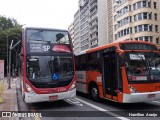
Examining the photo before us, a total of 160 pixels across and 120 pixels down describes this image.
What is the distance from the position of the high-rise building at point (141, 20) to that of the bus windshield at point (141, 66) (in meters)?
40.9

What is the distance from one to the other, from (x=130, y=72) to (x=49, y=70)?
3595 millimetres

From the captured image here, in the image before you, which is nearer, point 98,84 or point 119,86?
point 119,86

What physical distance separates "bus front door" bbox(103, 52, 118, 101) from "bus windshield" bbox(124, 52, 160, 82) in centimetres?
75

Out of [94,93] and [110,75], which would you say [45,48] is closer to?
[110,75]

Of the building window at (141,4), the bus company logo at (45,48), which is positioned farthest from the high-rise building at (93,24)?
the bus company logo at (45,48)

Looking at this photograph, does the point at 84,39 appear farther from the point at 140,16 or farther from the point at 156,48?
the point at 156,48

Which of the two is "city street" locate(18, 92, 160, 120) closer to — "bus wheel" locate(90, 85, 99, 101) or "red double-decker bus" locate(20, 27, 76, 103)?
"bus wheel" locate(90, 85, 99, 101)

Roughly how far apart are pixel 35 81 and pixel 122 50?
4.00 m

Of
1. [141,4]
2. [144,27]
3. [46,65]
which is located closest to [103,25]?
[141,4]

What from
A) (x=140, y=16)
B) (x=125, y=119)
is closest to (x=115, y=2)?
(x=140, y=16)

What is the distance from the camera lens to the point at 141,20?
51.6 meters

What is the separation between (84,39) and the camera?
3991 inches

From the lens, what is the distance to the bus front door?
1098 centimetres

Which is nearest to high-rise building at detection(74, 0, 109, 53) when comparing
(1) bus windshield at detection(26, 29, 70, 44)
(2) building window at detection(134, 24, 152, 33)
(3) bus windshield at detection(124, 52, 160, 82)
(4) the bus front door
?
(2) building window at detection(134, 24, 152, 33)
